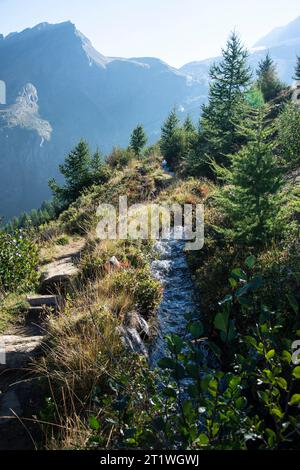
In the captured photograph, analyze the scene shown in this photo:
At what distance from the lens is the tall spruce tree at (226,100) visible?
52.6 ft

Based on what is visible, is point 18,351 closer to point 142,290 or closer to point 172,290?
point 142,290

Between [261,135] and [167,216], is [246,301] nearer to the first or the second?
[261,135]

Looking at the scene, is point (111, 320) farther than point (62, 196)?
No

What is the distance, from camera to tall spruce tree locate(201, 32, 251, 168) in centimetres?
1603

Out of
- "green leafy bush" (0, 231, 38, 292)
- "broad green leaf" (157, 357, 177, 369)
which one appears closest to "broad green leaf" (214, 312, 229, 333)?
"broad green leaf" (157, 357, 177, 369)

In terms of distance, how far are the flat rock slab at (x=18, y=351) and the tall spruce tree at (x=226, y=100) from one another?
42.1ft

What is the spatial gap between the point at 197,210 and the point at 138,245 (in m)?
2.74

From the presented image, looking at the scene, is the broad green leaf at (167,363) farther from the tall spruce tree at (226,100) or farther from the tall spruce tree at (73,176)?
the tall spruce tree at (73,176)

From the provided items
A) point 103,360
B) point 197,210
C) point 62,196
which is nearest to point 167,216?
point 197,210

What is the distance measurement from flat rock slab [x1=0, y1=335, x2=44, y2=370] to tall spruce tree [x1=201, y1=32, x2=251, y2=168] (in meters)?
12.8

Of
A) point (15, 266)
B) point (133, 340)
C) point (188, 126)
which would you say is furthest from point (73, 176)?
point (133, 340)

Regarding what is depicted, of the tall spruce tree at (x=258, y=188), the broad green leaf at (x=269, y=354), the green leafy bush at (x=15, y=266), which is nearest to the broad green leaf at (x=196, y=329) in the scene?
the broad green leaf at (x=269, y=354)

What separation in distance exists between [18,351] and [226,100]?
16.9 metres

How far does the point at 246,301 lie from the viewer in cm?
186
